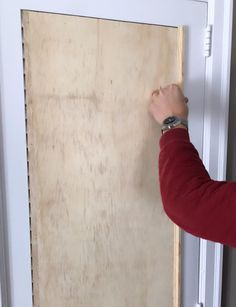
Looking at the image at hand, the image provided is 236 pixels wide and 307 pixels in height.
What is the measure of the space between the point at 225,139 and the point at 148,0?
1.65 ft

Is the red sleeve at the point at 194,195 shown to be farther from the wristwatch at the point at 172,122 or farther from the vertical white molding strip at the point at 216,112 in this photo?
the vertical white molding strip at the point at 216,112

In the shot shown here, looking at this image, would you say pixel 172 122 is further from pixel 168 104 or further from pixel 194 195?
pixel 194 195

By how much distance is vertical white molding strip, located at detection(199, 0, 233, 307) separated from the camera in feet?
3.70

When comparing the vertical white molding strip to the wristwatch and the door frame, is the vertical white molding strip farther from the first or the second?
the wristwatch

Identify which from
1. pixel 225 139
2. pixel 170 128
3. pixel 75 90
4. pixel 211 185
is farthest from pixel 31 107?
pixel 225 139

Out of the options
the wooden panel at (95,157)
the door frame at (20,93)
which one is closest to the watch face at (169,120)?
the wooden panel at (95,157)

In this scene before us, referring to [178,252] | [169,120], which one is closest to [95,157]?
[169,120]

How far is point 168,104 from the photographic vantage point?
997mm

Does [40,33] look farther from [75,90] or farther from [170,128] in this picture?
[170,128]

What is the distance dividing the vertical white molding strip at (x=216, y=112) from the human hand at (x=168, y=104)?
171mm

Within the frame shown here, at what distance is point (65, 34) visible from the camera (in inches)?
36.5

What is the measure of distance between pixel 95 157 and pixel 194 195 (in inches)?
12.7

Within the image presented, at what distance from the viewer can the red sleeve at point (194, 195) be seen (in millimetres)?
767

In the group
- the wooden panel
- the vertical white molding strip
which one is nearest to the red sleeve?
the wooden panel
